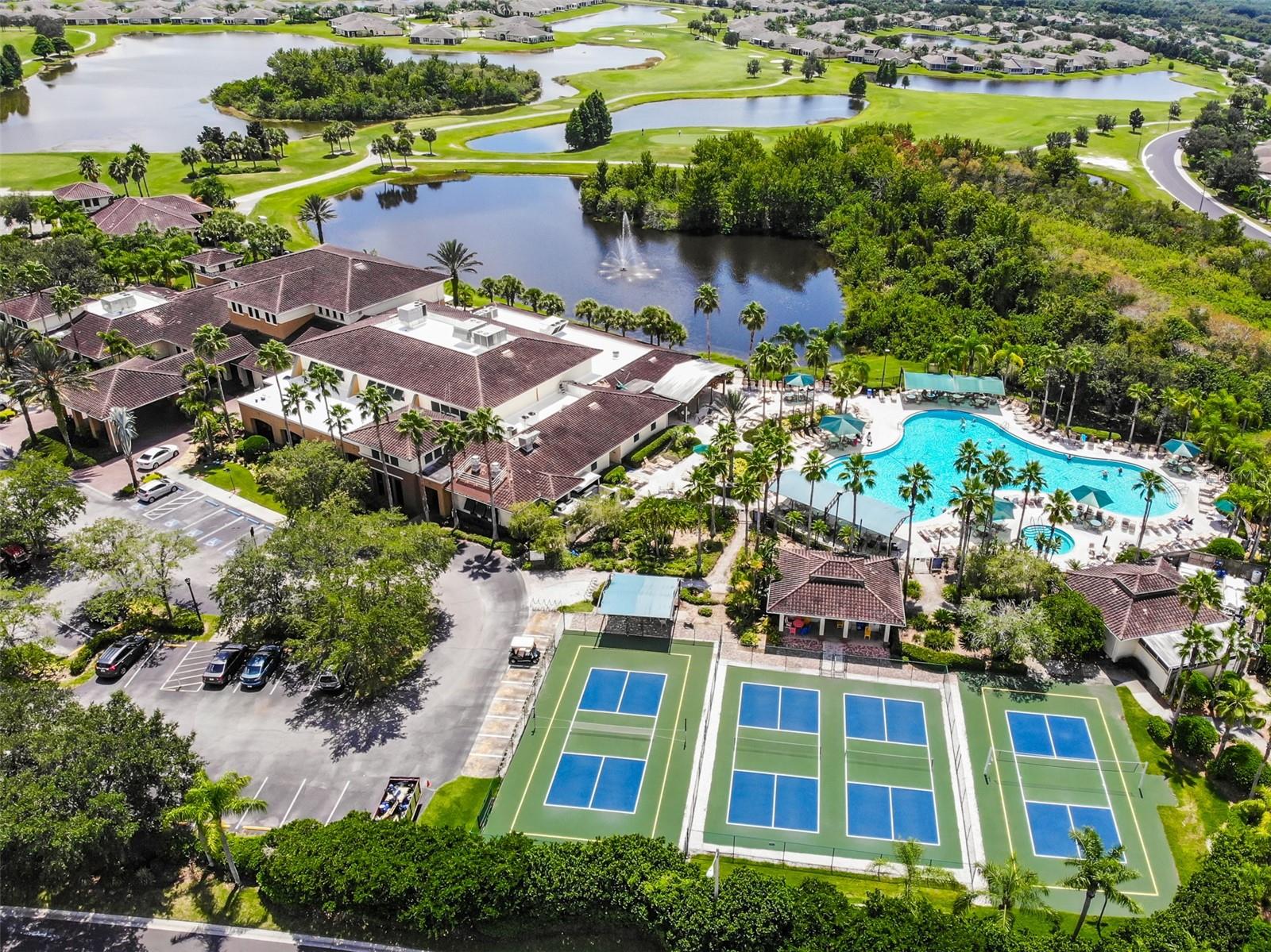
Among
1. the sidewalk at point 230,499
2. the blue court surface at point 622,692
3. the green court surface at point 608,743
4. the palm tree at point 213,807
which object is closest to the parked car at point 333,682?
the palm tree at point 213,807

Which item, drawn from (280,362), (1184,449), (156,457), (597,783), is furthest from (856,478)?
(156,457)

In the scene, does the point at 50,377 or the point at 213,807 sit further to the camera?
the point at 50,377

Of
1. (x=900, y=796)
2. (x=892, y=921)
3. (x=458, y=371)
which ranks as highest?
(x=458, y=371)

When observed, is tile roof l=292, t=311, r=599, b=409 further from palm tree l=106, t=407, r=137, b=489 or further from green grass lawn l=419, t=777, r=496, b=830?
green grass lawn l=419, t=777, r=496, b=830

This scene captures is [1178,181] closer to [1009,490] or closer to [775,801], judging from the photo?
[1009,490]

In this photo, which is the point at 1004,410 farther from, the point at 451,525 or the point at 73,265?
the point at 73,265

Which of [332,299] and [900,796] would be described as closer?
[900,796]

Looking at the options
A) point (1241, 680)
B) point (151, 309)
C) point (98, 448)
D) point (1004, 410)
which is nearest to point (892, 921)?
point (1241, 680)

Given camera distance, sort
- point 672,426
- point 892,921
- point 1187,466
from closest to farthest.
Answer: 1. point 892,921
2. point 1187,466
3. point 672,426
